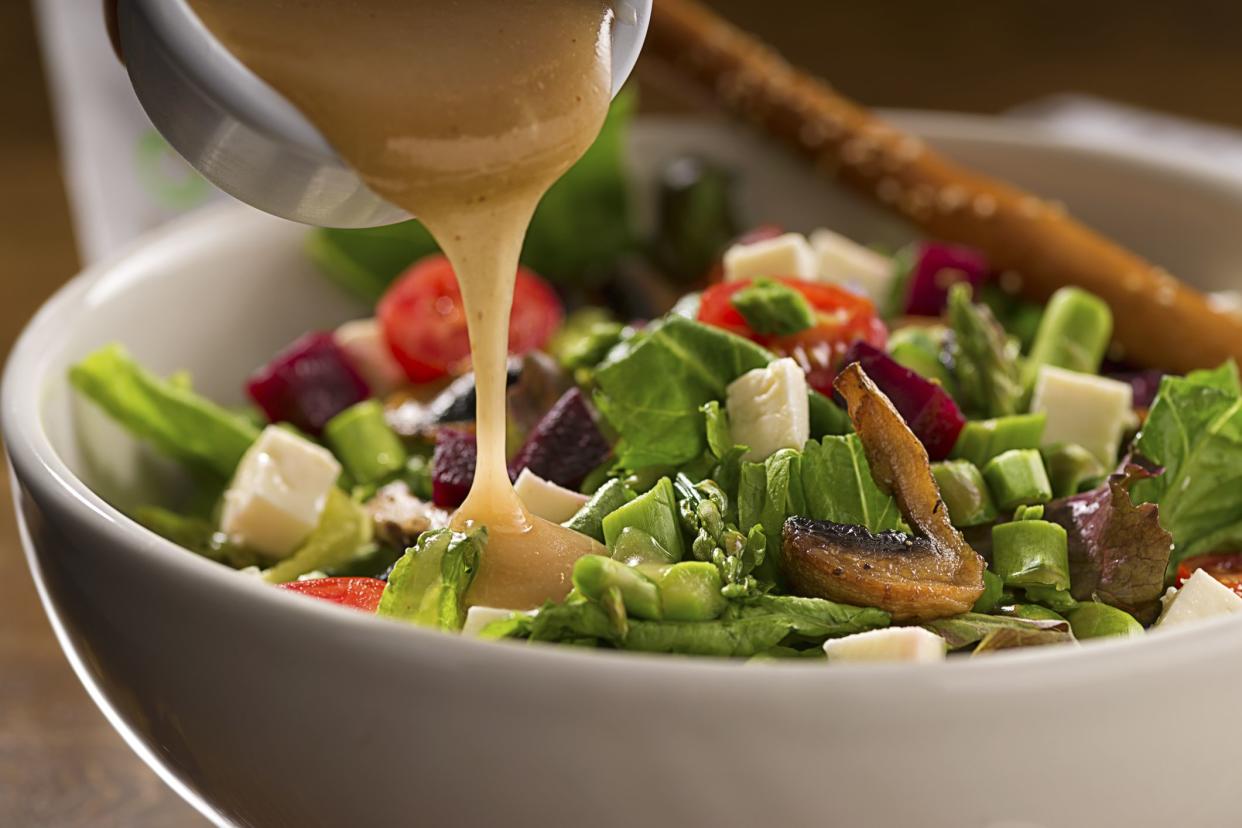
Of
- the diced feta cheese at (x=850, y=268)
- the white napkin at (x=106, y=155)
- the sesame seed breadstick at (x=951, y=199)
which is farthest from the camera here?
the white napkin at (x=106, y=155)

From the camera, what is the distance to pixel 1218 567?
95.3 inches

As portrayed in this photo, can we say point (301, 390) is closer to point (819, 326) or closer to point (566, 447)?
point (566, 447)

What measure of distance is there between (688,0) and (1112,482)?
2178 mm

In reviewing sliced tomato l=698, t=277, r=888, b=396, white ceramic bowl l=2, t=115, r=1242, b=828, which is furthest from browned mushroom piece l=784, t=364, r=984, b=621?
white ceramic bowl l=2, t=115, r=1242, b=828

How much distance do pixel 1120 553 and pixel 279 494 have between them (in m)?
1.43

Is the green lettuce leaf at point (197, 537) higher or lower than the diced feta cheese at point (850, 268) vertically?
lower

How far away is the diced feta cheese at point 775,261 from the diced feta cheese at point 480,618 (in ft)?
3.81

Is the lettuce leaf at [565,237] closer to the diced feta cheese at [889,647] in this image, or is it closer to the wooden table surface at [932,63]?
the wooden table surface at [932,63]

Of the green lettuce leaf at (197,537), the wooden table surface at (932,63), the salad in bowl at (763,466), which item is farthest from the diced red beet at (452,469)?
the wooden table surface at (932,63)

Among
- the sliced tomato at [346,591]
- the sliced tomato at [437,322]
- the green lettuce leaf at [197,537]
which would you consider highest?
the sliced tomato at [346,591]

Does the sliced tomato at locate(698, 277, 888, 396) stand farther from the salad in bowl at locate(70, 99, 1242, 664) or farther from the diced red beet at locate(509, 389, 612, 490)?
the diced red beet at locate(509, 389, 612, 490)

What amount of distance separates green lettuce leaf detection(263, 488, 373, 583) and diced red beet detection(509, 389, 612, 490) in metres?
0.35

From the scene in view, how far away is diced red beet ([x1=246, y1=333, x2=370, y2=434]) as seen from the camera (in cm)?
316

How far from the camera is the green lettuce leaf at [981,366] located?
2656mm
